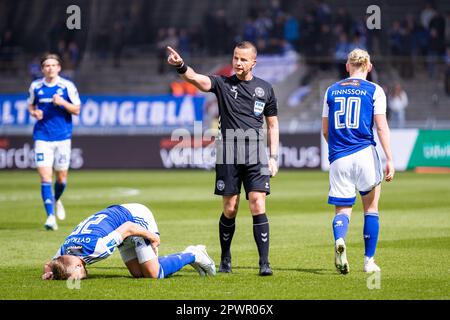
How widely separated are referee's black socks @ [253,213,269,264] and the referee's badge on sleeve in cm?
105

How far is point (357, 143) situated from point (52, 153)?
22.5ft

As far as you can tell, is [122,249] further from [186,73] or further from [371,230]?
[371,230]

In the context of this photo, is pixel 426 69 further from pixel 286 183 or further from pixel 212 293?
pixel 212 293

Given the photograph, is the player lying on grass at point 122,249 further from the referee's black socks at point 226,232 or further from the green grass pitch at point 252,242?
the referee's black socks at point 226,232

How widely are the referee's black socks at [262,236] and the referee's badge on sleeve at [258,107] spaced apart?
1.05m

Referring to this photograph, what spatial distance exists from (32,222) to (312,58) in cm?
1664

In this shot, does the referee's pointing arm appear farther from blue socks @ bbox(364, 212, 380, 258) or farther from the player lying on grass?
blue socks @ bbox(364, 212, 380, 258)

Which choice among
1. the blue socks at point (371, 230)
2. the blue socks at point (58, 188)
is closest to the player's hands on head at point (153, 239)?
the blue socks at point (371, 230)

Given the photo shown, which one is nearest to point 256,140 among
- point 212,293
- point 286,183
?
point 212,293

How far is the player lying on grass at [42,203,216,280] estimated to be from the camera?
29.2 ft

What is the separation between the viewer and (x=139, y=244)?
359 inches

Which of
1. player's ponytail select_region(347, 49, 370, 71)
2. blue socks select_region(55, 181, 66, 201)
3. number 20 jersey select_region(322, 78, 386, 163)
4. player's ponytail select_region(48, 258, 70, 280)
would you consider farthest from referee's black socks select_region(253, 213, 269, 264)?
blue socks select_region(55, 181, 66, 201)

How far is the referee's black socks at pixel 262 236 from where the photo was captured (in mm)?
9680
